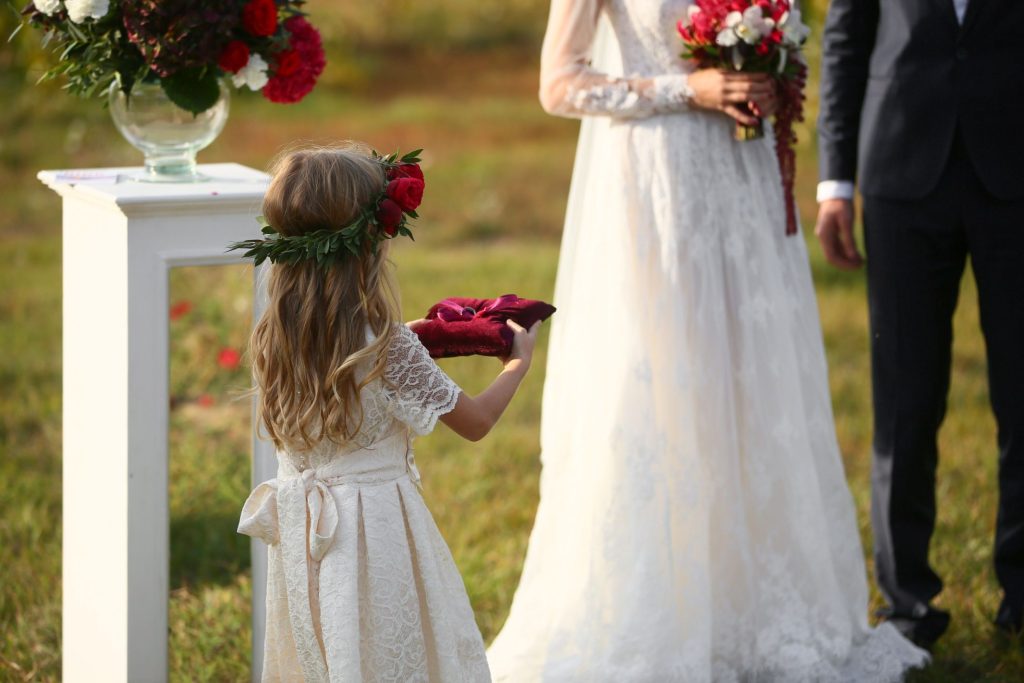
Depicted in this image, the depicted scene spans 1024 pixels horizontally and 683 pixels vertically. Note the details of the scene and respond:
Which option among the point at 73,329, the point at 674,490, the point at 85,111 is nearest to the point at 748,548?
the point at 674,490

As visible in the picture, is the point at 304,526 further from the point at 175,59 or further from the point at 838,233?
the point at 838,233

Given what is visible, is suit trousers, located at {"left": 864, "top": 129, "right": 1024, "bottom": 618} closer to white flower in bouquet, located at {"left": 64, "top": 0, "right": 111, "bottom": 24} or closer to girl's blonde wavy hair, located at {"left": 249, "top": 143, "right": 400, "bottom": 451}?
girl's blonde wavy hair, located at {"left": 249, "top": 143, "right": 400, "bottom": 451}

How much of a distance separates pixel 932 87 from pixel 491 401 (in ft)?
5.53

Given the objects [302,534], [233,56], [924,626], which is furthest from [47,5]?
[924,626]

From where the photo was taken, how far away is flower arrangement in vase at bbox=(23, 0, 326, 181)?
3039 mm

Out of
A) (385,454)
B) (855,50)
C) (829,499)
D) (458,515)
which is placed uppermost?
(855,50)

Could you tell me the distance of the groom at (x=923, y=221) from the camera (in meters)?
3.54

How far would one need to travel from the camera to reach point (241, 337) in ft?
21.1

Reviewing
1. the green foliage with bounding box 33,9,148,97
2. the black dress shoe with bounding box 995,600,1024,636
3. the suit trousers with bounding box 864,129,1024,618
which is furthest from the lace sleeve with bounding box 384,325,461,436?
the black dress shoe with bounding box 995,600,1024,636

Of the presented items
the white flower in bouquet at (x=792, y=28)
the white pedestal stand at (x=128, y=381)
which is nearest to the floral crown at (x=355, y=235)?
the white pedestal stand at (x=128, y=381)

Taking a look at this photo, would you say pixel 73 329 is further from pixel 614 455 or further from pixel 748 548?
pixel 748 548

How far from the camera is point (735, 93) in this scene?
3.38 metres

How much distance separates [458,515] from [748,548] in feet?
5.14

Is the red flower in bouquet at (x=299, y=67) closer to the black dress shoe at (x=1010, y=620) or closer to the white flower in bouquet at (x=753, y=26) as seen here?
the white flower in bouquet at (x=753, y=26)
